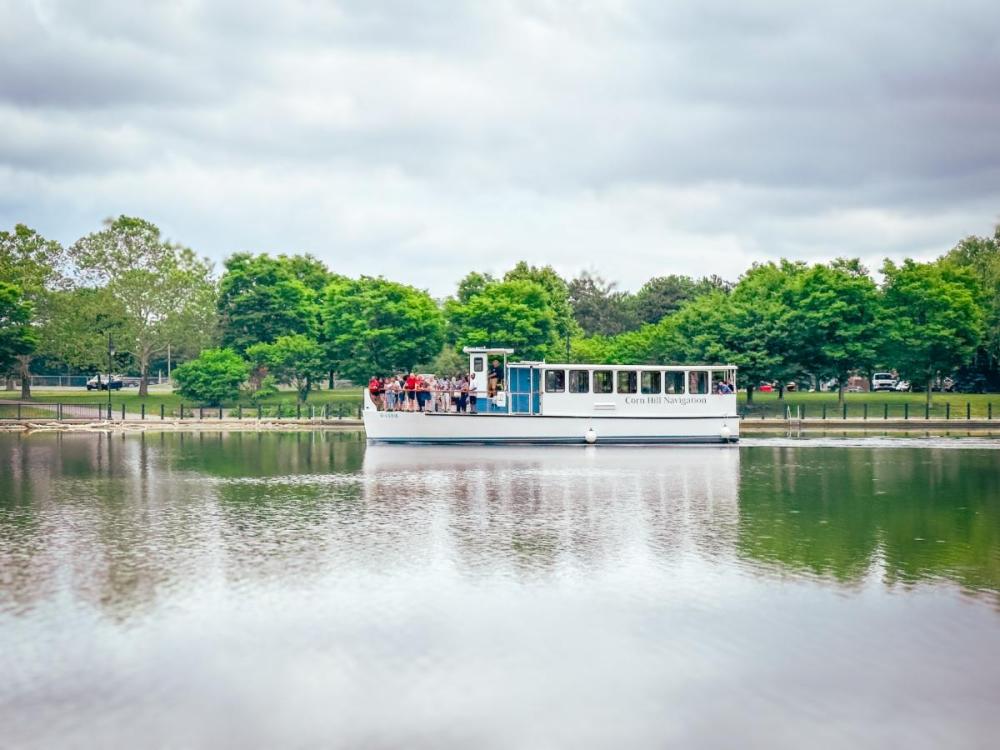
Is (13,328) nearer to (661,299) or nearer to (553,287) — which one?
(553,287)

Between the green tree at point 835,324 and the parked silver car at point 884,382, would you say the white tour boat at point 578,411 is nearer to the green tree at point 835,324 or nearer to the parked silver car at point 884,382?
the green tree at point 835,324

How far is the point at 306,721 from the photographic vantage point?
10070 millimetres

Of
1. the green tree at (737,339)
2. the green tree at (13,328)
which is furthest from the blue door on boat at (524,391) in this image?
the green tree at (13,328)

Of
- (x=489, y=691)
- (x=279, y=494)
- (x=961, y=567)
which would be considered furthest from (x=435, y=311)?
(x=489, y=691)

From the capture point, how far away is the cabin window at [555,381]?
145 feet

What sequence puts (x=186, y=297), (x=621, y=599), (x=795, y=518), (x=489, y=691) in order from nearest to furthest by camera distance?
(x=489, y=691), (x=621, y=599), (x=795, y=518), (x=186, y=297)

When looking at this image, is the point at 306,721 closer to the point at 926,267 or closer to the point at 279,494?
the point at 279,494

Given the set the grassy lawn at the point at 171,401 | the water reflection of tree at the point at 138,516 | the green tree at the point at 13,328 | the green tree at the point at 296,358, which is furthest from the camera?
the green tree at the point at 296,358

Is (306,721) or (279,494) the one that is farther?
(279,494)

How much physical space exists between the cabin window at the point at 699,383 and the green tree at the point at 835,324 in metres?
25.5

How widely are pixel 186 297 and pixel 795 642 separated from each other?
79.3m

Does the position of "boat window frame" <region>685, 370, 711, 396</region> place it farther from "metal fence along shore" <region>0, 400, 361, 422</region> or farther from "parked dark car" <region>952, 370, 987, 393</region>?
"parked dark car" <region>952, 370, 987, 393</region>

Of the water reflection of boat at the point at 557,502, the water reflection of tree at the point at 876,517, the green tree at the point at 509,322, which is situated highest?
the green tree at the point at 509,322

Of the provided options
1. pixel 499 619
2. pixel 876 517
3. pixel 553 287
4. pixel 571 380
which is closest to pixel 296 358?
pixel 553 287
